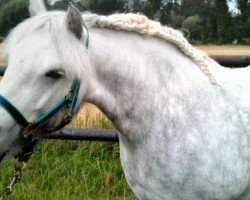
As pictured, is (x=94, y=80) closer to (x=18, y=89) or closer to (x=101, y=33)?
(x=101, y=33)

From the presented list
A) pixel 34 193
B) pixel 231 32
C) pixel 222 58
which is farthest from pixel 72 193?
pixel 231 32

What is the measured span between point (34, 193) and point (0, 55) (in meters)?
2.18

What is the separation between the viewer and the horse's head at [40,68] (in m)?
1.92

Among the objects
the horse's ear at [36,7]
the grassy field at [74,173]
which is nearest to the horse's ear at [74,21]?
the horse's ear at [36,7]

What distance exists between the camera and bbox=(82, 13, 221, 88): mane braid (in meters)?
2.15

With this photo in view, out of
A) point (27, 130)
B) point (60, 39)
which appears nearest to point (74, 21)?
point (60, 39)

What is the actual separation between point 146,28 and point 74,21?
407mm

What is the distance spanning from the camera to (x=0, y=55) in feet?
6.97

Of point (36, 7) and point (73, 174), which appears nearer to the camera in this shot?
point (36, 7)

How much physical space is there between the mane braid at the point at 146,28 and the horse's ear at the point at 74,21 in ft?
0.49

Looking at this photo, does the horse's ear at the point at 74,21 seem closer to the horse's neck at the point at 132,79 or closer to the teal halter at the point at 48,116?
the horse's neck at the point at 132,79

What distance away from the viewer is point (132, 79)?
216cm

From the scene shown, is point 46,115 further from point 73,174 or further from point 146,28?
point 73,174

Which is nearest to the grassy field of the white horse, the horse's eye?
the white horse
